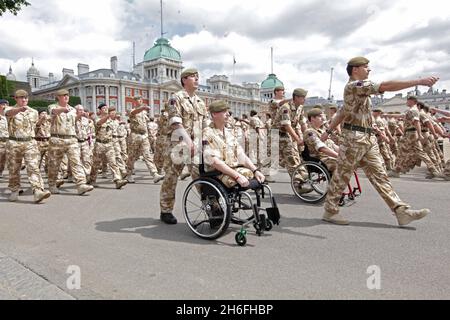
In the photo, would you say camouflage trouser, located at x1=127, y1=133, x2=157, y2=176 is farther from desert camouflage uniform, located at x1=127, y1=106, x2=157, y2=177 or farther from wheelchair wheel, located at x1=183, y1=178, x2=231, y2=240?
wheelchair wheel, located at x1=183, y1=178, x2=231, y2=240

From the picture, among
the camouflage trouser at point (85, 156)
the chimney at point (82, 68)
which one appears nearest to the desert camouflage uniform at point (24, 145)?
the camouflage trouser at point (85, 156)

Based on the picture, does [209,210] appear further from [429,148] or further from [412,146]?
[429,148]

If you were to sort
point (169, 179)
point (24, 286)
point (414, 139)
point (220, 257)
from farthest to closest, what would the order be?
point (414, 139), point (169, 179), point (220, 257), point (24, 286)

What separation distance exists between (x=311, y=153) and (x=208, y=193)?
270 cm

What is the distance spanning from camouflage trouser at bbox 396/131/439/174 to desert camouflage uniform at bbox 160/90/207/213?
22.2 feet

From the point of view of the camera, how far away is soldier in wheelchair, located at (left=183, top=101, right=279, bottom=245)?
3.95 metres

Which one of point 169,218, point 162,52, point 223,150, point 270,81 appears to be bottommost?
point 169,218

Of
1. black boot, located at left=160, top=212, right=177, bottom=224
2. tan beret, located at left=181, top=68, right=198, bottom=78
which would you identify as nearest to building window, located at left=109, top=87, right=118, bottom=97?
tan beret, located at left=181, top=68, right=198, bottom=78

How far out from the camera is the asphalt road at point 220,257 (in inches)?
112

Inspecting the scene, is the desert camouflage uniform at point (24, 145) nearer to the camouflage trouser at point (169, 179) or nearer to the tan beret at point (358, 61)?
the camouflage trouser at point (169, 179)

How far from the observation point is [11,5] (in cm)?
1390

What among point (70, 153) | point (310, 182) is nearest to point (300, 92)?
point (310, 182)

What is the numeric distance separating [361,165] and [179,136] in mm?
2509
